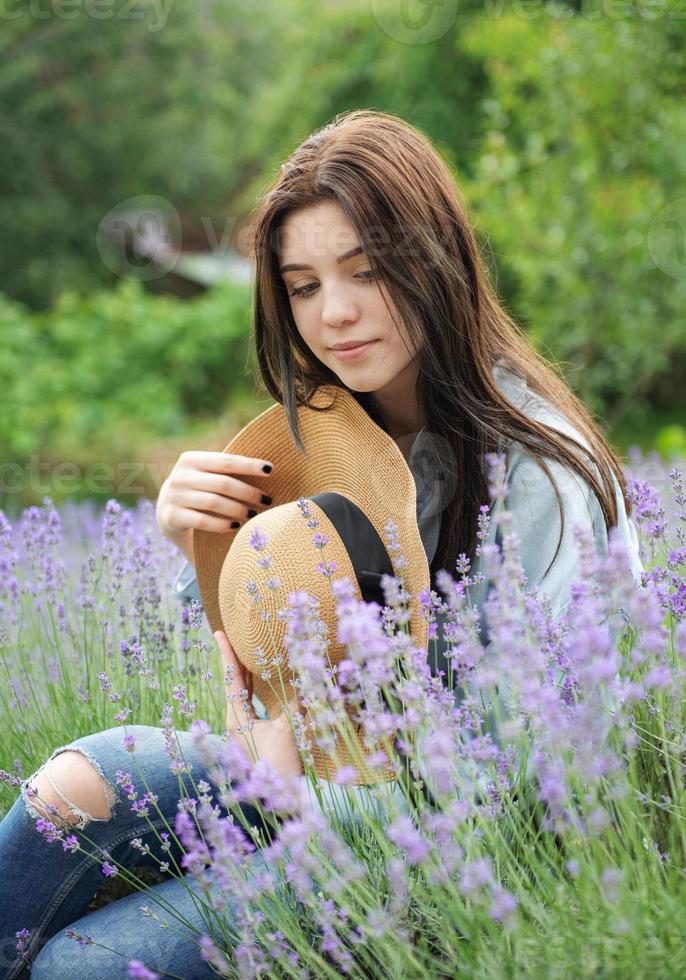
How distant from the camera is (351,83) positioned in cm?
1311

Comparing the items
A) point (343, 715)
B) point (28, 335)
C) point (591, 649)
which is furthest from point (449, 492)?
point (28, 335)

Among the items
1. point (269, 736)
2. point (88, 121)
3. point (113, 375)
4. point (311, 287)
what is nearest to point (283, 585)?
point (269, 736)

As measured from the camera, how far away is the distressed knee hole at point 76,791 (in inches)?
67.2

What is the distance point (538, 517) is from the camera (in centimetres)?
184

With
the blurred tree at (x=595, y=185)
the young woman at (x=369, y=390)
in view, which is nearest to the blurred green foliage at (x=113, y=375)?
the blurred tree at (x=595, y=185)

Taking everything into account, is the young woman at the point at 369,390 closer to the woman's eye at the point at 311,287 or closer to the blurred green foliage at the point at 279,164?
the woman's eye at the point at 311,287

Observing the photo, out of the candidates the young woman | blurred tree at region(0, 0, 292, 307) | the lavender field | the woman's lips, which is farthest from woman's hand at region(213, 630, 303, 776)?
blurred tree at region(0, 0, 292, 307)

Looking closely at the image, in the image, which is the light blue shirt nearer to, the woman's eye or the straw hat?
the straw hat

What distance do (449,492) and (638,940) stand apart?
103cm

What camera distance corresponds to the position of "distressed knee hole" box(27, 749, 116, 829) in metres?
1.71

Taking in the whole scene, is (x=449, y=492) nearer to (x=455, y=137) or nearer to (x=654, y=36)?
(x=654, y=36)

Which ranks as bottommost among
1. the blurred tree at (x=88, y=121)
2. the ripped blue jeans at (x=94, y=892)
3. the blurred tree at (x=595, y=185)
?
the ripped blue jeans at (x=94, y=892)

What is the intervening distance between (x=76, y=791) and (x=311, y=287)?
0.99 meters

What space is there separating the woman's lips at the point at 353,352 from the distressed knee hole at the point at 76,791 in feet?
2.77
